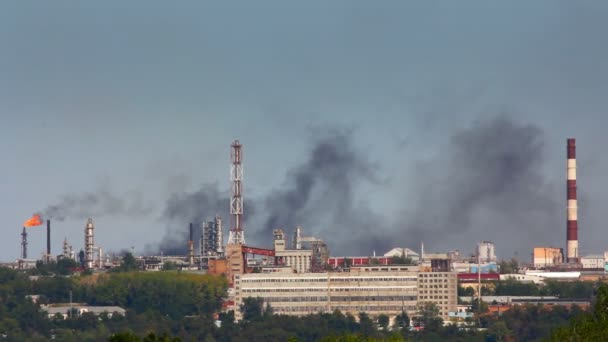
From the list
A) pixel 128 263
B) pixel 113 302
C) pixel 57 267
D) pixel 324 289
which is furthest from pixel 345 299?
pixel 57 267

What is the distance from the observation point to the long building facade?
176375mm

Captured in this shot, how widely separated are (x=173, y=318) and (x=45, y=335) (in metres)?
12.8

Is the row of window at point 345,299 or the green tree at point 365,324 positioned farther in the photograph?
the row of window at point 345,299

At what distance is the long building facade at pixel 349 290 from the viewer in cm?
17638

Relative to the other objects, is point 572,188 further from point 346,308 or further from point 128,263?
point 128,263

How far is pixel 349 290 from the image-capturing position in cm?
17725

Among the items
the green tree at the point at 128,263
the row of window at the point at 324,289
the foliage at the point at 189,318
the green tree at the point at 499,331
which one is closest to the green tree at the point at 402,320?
the foliage at the point at 189,318

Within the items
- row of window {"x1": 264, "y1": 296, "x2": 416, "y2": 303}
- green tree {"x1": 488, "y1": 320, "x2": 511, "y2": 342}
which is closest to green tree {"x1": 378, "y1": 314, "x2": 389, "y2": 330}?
row of window {"x1": 264, "y1": 296, "x2": 416, "y2": 303}

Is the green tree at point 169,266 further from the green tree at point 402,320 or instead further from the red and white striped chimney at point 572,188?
the red and white striped chimney at point 572,188

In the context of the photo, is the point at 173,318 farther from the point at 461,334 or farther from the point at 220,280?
the point at 461,334

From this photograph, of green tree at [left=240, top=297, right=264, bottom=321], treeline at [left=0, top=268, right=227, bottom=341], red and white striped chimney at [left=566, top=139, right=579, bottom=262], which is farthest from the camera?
red and white striped chimney at [left=566, top=139, right=579, bottom=262]

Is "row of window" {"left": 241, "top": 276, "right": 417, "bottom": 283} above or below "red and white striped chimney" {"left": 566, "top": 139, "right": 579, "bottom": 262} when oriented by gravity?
below

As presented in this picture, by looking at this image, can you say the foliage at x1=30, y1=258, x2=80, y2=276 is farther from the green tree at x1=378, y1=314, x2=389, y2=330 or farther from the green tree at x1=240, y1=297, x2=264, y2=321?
the green tree at x1=378, y1=314, x2=389, y2=330

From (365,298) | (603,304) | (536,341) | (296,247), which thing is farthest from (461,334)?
(603,304)
